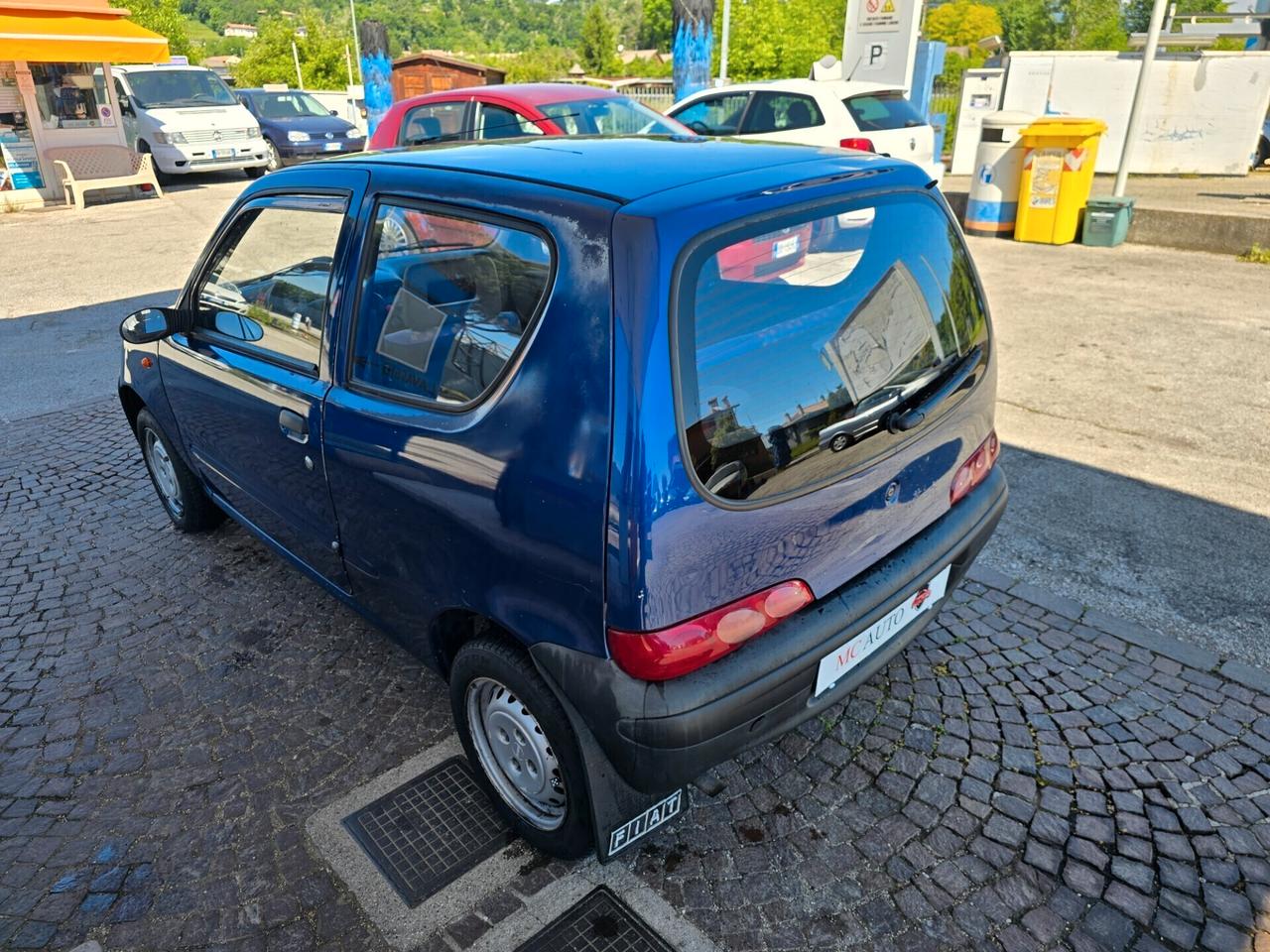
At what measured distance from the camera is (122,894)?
2533 millimetres

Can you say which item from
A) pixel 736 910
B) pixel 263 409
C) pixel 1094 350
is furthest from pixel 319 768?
pixel 1094 350

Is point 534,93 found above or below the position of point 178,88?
above

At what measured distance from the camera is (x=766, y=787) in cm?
284

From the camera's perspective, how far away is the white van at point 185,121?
17.3 m

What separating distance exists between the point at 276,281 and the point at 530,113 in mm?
5391

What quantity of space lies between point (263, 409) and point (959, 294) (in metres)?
2.47

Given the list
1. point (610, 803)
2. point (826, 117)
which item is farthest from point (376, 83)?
point (610, 803)

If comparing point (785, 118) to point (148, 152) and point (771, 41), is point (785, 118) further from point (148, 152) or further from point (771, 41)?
point (771, 41)

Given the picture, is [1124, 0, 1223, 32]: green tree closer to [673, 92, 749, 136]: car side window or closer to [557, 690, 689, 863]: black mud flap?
[673, 92, 749, 136]: car side window

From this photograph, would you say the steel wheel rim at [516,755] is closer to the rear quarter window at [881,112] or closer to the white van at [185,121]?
the rear quarter window at [881,112]

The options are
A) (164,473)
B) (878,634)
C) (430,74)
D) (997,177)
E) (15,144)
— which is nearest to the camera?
(878,634)

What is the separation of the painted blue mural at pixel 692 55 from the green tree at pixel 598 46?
79687mm

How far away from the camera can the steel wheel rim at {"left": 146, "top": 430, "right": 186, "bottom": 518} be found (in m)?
4.48

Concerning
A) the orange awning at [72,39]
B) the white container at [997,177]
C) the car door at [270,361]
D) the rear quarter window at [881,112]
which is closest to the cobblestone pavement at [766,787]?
the car door at [270,361]
